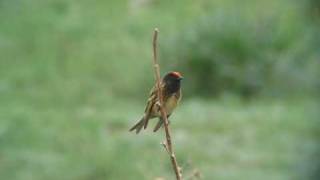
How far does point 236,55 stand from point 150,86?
89cm

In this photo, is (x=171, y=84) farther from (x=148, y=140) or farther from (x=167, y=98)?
(x=148, y=140)

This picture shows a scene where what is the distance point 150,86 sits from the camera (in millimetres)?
10352

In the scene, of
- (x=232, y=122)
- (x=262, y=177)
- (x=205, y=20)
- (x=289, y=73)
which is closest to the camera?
(x=262, y=177)

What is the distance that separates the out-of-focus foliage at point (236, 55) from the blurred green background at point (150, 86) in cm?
1

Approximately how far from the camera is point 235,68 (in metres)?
10.7

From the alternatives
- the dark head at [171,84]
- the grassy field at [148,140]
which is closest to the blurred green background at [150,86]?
the grassy field at [148,140]

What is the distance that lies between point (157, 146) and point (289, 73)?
186 centimetres

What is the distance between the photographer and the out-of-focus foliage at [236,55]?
10469 millimetres

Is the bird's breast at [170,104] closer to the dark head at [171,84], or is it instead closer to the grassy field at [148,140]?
the dark head at [171,84]

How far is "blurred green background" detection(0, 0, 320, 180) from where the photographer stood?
8.27m

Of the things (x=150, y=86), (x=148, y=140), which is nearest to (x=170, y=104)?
(x=148, y=140)

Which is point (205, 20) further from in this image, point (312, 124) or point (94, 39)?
point (312, 124)

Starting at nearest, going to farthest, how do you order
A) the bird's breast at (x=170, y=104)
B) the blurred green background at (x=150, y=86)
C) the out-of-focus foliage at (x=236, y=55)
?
the bird's breast at (x=170, y=104) < the blurred green background at (x=150, y=86) < the out-of-focus foliage at (x=236, y=55)

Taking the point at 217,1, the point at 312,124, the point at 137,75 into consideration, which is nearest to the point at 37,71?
the point at 137,75
